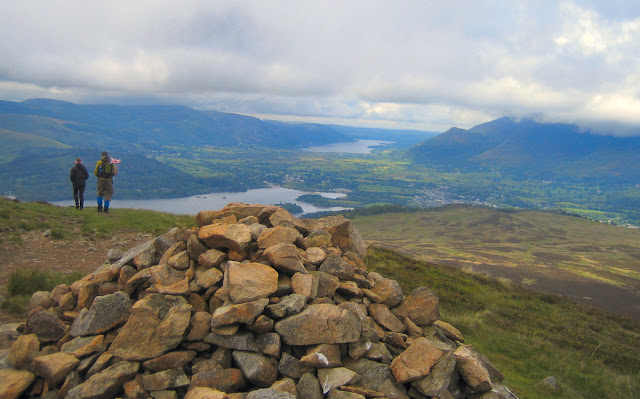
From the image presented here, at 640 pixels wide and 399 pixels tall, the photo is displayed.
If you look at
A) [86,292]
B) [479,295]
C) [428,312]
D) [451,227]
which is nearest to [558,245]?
[451,227]

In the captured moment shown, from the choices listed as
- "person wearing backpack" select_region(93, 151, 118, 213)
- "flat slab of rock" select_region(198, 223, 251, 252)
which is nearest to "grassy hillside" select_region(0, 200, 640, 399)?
"person wearing backpack" select_region(93, 151, 118, 213)

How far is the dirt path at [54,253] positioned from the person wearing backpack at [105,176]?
5.33 m

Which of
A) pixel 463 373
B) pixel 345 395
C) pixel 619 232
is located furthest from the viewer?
pixel 619 232

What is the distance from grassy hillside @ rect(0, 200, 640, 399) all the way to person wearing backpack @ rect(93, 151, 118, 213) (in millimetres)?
1262

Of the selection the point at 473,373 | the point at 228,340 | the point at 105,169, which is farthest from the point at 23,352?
the point at 105,169

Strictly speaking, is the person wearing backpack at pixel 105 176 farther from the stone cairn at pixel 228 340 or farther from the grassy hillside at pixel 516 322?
the stone cairn at pixel 228 340

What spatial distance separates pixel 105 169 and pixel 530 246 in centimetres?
9342

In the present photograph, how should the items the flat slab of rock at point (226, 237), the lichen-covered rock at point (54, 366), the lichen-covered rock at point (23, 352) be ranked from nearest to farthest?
the lichen-covered rock at point (54, 366), the lichen-covered rock at point (23, 352), the flat slab of rock at point (226, 237)

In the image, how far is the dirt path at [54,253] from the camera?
14.5 m

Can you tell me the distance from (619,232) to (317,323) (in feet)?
466

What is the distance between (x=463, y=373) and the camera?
8.20 meters

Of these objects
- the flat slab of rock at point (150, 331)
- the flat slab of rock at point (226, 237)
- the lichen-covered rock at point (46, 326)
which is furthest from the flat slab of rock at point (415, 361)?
the lichen-covered rock at point (46, 326)

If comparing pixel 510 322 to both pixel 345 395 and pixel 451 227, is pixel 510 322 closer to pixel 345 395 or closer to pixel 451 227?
pixel 345 395

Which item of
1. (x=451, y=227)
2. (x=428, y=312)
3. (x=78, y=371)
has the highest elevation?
(x=428, y=312)
